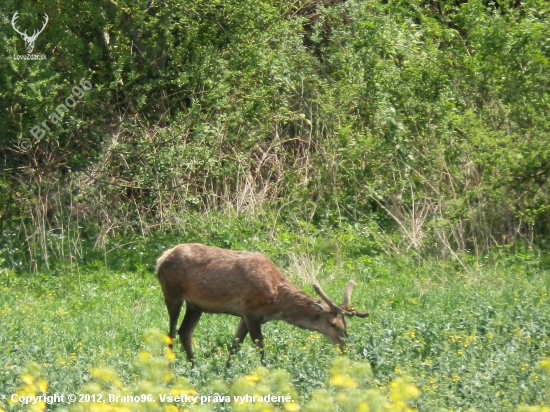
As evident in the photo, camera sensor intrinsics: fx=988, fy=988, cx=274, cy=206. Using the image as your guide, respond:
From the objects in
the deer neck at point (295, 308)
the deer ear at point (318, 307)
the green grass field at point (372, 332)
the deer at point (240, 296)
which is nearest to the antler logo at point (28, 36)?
the green grass field at point (372, 332)

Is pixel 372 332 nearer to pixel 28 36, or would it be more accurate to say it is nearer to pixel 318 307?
pixel 318 307

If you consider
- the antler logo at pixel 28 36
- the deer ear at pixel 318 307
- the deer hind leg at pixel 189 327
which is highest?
the antler logo at pixel 28 36

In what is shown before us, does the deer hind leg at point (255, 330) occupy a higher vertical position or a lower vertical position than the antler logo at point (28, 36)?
lower

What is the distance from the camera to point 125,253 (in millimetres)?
15328

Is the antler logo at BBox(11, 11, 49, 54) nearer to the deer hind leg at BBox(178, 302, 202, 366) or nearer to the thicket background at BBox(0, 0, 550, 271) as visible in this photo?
the thicket background at BBox(0, 0, 550, 271)

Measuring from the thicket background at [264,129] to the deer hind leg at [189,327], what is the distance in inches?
176

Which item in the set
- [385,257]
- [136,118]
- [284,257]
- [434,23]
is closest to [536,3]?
[434,23]

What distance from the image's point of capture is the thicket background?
15086 mm

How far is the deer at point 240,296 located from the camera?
10.3 metres

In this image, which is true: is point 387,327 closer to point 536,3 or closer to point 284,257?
point 284,257

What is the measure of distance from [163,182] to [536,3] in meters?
6.72

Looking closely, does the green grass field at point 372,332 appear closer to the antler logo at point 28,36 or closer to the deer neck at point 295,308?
the deer neck at point 295,308

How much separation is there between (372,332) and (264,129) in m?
7.73

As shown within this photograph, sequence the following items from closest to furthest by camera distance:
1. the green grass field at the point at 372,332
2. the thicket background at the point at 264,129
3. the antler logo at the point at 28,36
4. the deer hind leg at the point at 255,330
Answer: the green grass field at the point at 372,332 < the deer hind leg at the point at 255,330 < the thicket background at the point at 264,129 < the antler logo at the point at 28,36
